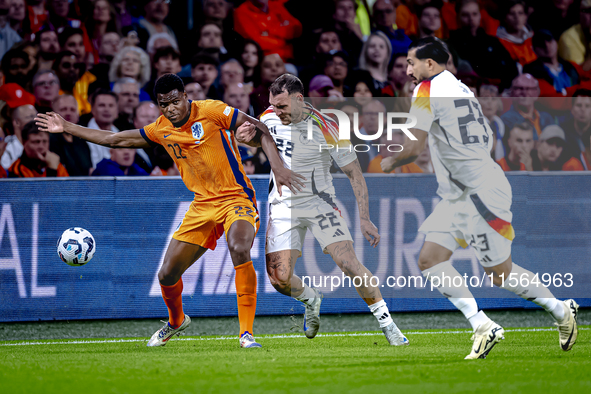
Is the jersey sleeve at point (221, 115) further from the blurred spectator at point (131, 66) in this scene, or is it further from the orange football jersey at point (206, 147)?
the blurred spectator at point (131, 66)

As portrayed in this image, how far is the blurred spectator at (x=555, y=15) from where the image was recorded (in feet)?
34.3

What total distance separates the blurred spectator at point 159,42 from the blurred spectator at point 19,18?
1.64m

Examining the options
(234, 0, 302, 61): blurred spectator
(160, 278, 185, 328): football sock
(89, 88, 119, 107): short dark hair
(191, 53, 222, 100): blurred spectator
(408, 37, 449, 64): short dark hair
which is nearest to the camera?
(408, 37, 449, 64): short dark hair

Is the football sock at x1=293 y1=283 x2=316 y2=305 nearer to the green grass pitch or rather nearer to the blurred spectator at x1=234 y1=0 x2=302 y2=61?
the green grass pitch

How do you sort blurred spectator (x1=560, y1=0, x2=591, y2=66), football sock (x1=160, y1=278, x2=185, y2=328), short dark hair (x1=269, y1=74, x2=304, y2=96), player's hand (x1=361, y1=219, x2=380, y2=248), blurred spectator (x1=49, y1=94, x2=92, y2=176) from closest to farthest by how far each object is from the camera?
player's hand (x1=361, y1=219, x2=380, y2=248), short dark hair (x1=269, y1=74, x2=304, y2=96), football sock (x1=160, y1=278, x2=185, y2=328), blurred spectator (x1=49, y1=94, x2=92, y2=176), blurred spectator (x1=560, y1=0, x2=591, y2=66)

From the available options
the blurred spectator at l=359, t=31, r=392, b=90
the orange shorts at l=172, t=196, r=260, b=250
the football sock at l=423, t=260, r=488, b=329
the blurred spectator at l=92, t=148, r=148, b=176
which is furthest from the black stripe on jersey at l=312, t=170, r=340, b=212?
the blurred spectator at l=359, t=31, r=392, b=90

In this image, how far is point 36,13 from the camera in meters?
9.33

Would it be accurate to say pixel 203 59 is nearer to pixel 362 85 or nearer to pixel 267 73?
pixel 267 73

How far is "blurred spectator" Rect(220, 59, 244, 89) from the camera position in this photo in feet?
29.2

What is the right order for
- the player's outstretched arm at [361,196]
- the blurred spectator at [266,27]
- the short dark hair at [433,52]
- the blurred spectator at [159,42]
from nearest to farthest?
the short dark hair at [433,52] → the player's outstretched arm at [361,196] → the blurred spectator at [159,42] → the blurred spectator at [266,27]

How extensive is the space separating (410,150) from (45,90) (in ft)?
18.6

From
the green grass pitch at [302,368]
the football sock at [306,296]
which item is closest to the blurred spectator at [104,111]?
the green grass pitch at [302,368]

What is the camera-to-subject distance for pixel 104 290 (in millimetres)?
7145

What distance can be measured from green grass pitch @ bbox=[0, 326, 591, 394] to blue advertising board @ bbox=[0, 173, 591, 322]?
911mm
